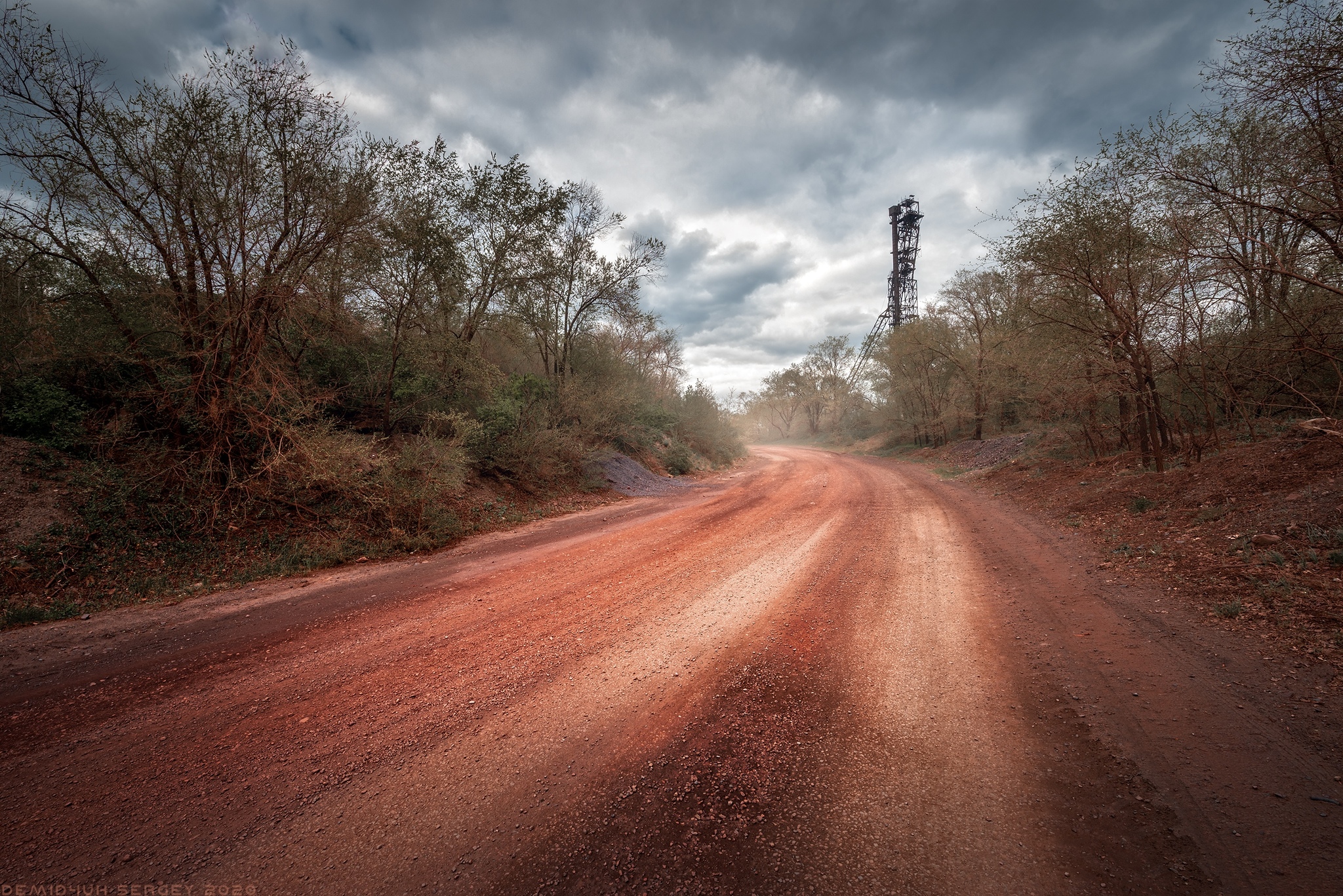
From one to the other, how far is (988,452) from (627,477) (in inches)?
540

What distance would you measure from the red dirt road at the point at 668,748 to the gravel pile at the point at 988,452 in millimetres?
13421

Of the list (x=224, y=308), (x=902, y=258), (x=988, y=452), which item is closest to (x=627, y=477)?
(x=224, y=308)

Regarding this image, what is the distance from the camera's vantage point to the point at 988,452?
57.3 feet

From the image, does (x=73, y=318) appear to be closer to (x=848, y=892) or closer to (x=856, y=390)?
(x=848, y=892)

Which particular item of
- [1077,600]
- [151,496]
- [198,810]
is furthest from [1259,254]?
[151,496]

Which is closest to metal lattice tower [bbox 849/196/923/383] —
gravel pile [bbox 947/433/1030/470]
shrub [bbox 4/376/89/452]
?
gravel pile [bbox 947/433/1030/470]

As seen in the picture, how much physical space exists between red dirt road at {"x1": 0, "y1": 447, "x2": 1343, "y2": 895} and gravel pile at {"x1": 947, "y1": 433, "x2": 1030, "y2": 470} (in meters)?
13.4

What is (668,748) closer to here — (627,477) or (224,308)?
(224,308)

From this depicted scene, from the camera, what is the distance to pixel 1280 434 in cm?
690

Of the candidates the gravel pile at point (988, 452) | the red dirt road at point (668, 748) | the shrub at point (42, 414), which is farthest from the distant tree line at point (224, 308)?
the gravel pile at point (988, 452)

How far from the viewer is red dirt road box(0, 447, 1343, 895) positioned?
5.82ft

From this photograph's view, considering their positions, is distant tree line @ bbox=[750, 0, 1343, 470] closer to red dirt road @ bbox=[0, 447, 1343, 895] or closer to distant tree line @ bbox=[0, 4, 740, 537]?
red dirt road @ bbox=[0, 447, 1343, 895]

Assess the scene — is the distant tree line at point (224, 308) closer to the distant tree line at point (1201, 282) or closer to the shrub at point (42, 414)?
the shrub at point (42, 414)

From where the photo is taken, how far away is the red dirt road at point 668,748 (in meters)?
1.77
